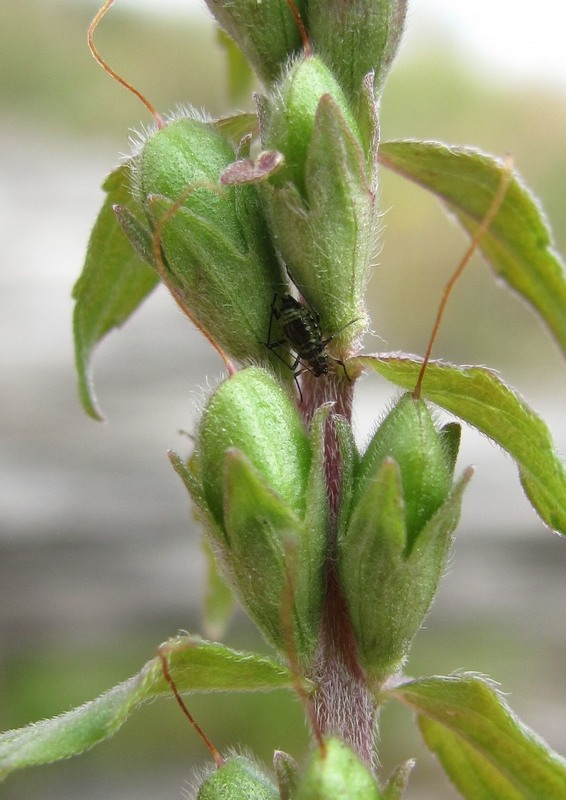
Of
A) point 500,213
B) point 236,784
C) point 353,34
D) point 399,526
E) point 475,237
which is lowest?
point 236,784

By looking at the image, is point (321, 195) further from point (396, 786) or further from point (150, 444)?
point (150, 444)

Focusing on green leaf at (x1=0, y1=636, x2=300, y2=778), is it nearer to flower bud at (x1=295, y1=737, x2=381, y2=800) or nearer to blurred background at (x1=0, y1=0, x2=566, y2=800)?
flower bud at (x1=295, y1=737, x2=381, y2=800)

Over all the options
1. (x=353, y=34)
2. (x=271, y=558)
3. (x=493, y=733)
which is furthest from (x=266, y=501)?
(x=353, y=34)

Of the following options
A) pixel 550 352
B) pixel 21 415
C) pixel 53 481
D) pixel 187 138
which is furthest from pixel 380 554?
pixel 550 352

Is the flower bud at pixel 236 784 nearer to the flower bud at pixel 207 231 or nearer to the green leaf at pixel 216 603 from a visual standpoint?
the flower bud at pixel 207 231

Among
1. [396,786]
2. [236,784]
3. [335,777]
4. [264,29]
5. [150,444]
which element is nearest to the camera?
[335,777]

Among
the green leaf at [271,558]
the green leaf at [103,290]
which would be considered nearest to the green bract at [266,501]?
the green leaf at [271,558]
